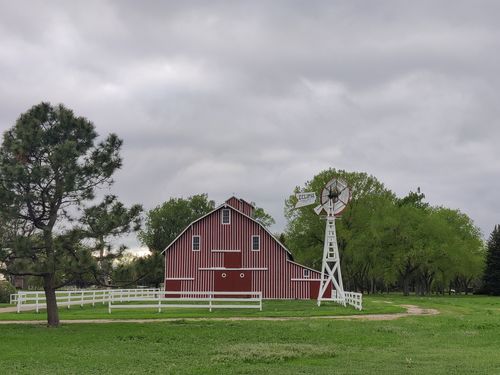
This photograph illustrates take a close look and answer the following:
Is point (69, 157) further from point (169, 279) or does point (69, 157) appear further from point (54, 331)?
point (169, 279)

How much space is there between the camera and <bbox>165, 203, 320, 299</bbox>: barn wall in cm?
4569

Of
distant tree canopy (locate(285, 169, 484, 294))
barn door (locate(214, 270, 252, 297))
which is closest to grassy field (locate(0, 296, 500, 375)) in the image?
barn door (locate(214, 270, 252, 297))

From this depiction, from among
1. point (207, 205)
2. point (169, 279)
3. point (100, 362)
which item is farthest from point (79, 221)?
point (207, 205)

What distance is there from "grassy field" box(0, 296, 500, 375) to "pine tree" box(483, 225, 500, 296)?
197ft

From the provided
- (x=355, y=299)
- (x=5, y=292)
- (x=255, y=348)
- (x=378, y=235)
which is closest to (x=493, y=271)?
(x=378, y=235)

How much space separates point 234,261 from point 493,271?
4693cm

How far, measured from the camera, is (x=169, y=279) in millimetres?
47156

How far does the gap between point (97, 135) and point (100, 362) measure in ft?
37.0

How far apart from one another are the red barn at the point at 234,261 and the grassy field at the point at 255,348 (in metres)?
22.8

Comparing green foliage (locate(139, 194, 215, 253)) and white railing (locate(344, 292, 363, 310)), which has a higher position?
green foliage (locate(139, 194, 215, 253))

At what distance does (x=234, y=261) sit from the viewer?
4625 cm

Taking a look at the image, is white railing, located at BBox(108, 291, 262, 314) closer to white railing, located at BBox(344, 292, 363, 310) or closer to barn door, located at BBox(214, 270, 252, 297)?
barn door, located at BBox(214, 270, 252, 297)

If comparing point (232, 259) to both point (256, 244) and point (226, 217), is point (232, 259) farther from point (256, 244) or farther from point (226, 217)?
point (226, 217)

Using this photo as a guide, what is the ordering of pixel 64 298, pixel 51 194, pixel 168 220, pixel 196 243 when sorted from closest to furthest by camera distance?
pixel 51 194 → pixel 64 298 → pixel 196 243 → pixel 168 220
